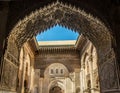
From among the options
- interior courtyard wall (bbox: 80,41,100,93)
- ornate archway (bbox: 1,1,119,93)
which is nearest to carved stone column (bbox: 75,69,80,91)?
interior courtyard wall (bbox: 80,41,100,93)

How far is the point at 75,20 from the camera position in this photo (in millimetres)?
6441

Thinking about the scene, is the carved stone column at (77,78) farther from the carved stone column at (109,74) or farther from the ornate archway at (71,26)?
the carved stone column at (109,74)

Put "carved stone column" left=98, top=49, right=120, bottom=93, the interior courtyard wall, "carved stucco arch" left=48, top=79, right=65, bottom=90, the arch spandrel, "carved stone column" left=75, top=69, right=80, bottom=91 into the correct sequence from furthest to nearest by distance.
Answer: "carved stucco arch" left=48, top=79, right=65, bottom=90
"carved stone column" left=75, top=69, right=80, bottom=91
the interior courtyard wall
the arch spandrel
"carved stone column" left=98, top=49, right=120, bottom=93

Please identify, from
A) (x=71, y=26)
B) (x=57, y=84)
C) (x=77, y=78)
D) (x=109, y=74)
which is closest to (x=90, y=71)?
(x=77, y=78)

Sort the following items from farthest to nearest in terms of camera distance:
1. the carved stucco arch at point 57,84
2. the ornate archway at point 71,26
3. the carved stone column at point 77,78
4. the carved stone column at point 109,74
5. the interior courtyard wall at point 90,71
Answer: the carved stucco arch at point 57,84, the carved stone column at point 77,78, the interior courtyard wall at point 90,71, the ornate archway at point 71,26, the carved stone column at point 109,74

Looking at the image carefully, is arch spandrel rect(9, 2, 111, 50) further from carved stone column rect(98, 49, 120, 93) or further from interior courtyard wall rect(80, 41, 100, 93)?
interior courtyard wall rect(80, 41, 100, 93)

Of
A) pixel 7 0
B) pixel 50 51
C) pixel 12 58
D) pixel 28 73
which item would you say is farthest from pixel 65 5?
pixel 50 51

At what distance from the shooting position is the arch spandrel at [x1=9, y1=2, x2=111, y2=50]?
18.4 feet

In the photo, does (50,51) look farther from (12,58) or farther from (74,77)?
(12,58)

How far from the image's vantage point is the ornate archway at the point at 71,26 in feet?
17.5

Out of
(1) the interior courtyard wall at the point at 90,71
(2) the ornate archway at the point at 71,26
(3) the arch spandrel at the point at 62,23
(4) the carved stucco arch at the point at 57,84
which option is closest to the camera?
(2) the ornate archway at the point at 71,26

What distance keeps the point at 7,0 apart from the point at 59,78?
11.0 metres

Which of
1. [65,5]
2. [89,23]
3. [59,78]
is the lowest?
[59,78]

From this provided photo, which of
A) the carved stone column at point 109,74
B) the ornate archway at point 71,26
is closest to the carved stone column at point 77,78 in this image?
the ornate archway at point 71,26
